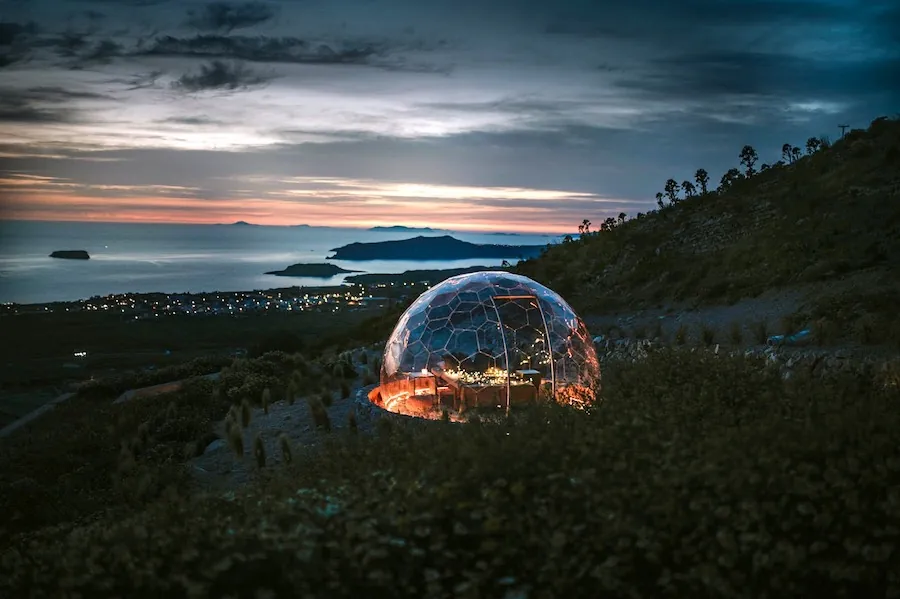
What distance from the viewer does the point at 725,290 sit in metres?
18.8

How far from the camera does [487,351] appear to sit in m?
8.99

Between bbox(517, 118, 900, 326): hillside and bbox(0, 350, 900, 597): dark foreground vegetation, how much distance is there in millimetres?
9672

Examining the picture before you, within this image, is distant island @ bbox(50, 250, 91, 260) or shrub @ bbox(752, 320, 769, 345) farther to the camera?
distant island @ bbox(50, 250, 91, 260)

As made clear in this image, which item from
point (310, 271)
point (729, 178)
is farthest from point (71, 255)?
point (729, 178)

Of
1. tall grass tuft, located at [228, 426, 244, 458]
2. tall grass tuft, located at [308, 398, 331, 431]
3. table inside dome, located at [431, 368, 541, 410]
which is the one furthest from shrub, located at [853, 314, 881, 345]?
tall grass tuft, located at [228, 426, 244, 458]

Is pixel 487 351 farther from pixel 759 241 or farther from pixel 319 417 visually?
pixel 759 241

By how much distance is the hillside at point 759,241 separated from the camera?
17.9 m

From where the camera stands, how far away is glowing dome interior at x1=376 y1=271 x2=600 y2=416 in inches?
353

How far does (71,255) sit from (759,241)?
73.6 meters

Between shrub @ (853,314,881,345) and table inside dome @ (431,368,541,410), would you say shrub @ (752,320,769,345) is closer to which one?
shrub @ (853,314,881,345)

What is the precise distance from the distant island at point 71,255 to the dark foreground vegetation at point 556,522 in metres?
79.4

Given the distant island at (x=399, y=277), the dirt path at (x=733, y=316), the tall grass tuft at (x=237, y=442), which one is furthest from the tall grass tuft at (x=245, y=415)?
the distant island at (x=399, y=277)

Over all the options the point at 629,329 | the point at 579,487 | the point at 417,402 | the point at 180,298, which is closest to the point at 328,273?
the point at 180,298

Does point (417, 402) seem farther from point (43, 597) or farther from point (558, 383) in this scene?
point (43, 597)
